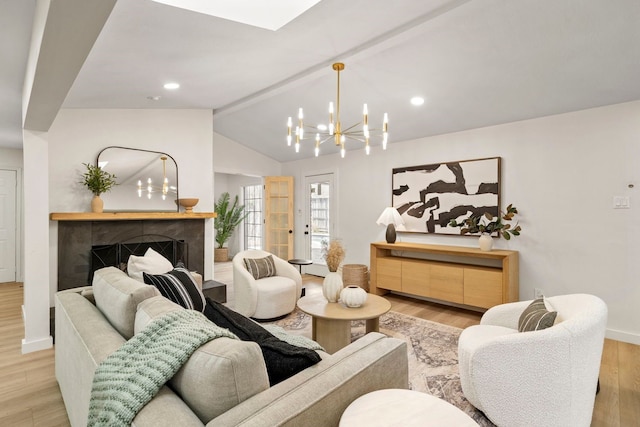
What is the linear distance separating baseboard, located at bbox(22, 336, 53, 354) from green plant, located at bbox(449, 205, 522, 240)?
458 centimetres

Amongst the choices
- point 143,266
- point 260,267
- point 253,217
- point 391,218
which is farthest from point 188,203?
point 253,217

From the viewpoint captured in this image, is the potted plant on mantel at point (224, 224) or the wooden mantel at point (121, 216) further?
the potted plant on mantel at point (224, 224)

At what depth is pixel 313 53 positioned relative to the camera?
2.91 metres

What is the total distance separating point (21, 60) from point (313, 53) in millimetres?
2258

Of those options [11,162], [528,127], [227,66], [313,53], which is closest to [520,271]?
[528,127]

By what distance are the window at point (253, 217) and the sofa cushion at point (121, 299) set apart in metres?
6.47

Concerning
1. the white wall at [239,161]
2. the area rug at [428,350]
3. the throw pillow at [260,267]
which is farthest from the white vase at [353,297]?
the white wall at [239,161]

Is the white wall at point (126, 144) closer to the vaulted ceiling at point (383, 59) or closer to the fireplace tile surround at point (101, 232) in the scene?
the fireplace tile surround at point (101, 232)

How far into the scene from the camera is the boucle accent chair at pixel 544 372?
5.56 ft

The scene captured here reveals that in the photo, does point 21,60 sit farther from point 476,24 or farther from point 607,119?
point 607,119

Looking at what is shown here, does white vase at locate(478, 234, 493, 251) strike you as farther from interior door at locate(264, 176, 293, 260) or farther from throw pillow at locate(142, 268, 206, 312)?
interior door at locate(264, 176, 293, 260)

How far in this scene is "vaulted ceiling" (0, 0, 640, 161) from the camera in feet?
7.36

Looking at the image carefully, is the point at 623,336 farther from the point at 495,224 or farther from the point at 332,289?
the point at 332,289

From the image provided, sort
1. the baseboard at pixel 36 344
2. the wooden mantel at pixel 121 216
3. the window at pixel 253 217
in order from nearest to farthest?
1. the baseboard at pixel 36 344
2. the wooden mantel at pixel 121 216
3. the window at pixel 253 217
